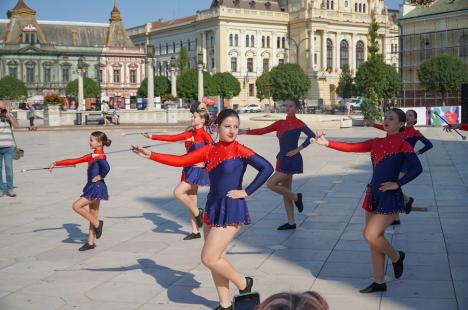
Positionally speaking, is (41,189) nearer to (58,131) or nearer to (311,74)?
(58,131)

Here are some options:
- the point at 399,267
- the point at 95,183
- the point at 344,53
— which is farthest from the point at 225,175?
the point at 344,53

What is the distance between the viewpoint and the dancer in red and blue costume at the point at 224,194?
6426 mm

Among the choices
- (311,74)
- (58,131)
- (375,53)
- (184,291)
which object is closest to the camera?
(184,291)

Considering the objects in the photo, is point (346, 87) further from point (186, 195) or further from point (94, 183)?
point (94, 183)

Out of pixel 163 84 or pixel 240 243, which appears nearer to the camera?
pixel 240 243

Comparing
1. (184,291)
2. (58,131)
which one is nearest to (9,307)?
(184,291)

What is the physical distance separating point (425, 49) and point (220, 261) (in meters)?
64.1

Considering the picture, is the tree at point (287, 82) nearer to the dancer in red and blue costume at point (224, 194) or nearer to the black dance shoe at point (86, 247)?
the black dance shoe at point (86, 247)

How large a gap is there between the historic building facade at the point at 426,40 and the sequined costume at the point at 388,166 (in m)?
53.7

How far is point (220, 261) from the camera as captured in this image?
6.39m

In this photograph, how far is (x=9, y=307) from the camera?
7.07 m

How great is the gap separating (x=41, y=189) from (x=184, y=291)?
9206 mm

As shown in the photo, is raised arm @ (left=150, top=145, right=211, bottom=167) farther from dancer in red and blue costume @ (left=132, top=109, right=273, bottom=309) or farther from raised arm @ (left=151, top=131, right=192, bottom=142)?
raised arm @ (left=151, top=131, right=192, bottom=142)

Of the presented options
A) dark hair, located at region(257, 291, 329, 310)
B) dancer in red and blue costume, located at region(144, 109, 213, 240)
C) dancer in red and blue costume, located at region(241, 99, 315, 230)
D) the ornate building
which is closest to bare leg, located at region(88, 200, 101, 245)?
dancer in red and blue costume, located at region(144, 109, 213, 240)
